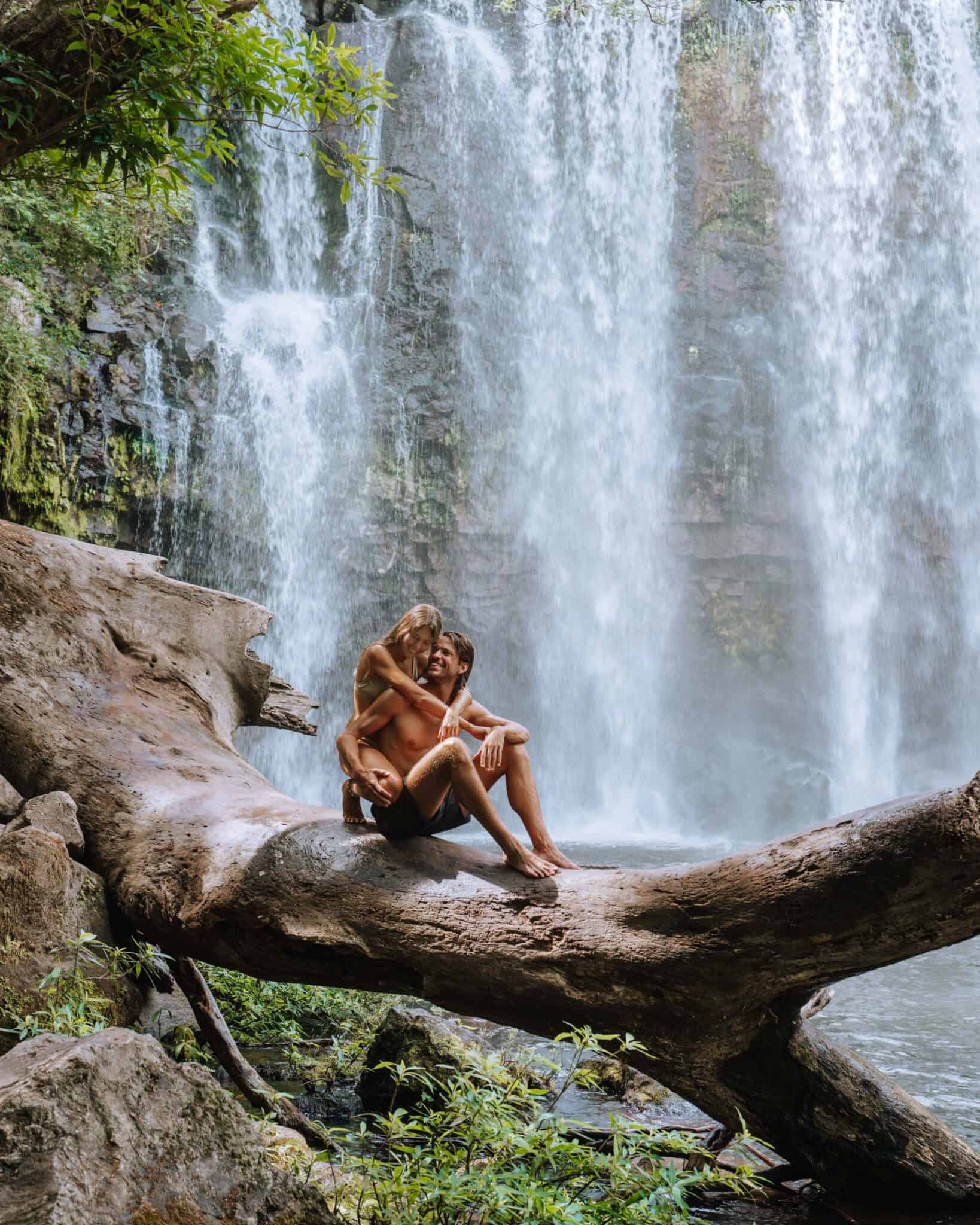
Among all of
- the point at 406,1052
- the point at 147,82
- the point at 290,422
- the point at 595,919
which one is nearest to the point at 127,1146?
the point at 595,919

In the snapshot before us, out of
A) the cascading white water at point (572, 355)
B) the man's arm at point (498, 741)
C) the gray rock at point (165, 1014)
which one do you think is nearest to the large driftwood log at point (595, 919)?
the man's arm at point (498, 741)

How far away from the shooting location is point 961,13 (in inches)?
862

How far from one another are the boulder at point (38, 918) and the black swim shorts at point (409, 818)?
1.20m

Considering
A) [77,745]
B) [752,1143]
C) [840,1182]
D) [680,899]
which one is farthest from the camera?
[77,745]

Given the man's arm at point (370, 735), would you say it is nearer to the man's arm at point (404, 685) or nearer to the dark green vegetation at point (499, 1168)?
the man's arm at point (404, 685)

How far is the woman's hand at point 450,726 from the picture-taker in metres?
3.99

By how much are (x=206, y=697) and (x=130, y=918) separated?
1623mm

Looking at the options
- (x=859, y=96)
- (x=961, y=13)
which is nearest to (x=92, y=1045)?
(x=859, y=96)

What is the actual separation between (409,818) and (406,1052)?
1509mm

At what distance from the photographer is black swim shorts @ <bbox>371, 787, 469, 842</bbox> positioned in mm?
3941

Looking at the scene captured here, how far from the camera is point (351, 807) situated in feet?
13.6

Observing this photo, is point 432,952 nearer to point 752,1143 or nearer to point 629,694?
point 752,1143

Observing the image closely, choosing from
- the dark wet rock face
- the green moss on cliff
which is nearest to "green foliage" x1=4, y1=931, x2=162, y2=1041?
the dark wet rock face

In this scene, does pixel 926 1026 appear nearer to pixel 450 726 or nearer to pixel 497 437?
pixel 450 726
